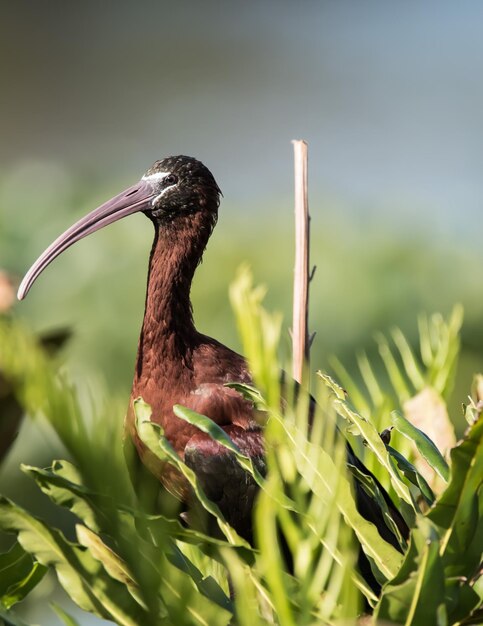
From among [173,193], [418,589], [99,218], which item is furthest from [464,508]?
[173,193]

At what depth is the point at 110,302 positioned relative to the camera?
4.00 ft

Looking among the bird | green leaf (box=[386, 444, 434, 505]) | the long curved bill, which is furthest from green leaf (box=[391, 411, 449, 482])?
the bird

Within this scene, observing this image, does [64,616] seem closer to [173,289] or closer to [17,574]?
[17,574]

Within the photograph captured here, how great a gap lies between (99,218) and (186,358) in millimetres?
118

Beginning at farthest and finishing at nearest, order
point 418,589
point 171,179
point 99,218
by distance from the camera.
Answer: point 171,179, point 99,218, point 418,589

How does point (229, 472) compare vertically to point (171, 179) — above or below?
below

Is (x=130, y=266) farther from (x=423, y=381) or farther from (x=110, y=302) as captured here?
(x=423, y=381)

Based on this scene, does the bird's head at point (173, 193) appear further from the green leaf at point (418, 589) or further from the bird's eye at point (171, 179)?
the green leaf at point (418, 589)

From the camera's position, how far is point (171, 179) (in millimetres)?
521

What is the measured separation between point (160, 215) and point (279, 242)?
0.82 m

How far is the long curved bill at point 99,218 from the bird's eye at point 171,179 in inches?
0.6

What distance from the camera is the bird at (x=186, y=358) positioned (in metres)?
0.48

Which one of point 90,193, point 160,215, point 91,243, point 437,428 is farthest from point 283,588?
point 90,193

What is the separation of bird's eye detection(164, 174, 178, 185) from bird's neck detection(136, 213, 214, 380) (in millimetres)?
29
